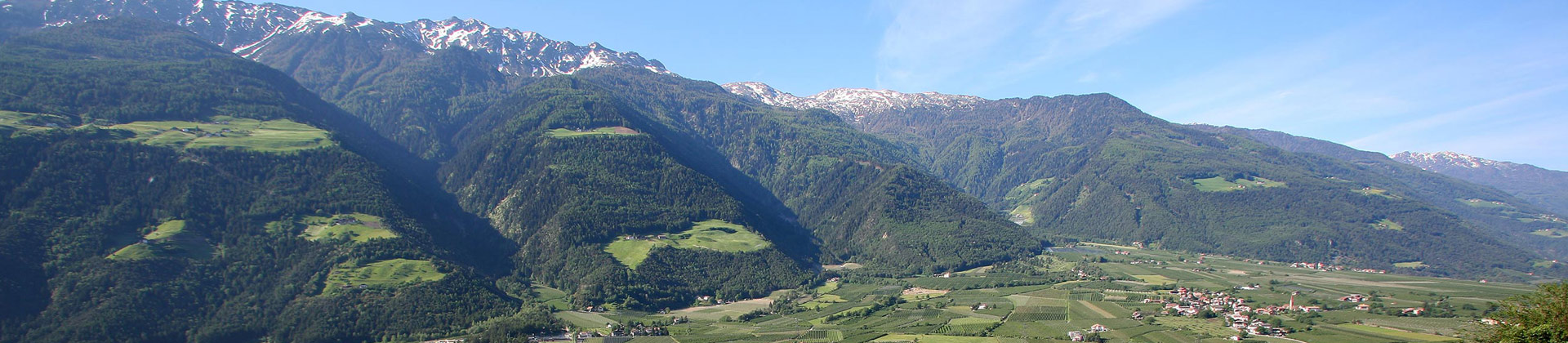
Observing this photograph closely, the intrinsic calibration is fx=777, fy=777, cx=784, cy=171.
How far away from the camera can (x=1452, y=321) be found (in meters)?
99.6

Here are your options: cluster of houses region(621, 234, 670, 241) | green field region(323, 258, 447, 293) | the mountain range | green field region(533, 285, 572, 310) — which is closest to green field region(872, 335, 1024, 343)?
the mountain range

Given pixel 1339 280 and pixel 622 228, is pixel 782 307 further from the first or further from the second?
pixel 1339 280

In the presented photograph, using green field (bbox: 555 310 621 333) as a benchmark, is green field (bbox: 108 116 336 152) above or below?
above

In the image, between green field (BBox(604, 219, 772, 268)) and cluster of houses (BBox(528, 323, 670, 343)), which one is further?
green field (BBox(604, 219, 772, 268))

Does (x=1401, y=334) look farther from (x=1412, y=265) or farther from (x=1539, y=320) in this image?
(x=1412, y=265)

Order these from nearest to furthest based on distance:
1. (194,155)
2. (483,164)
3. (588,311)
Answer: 1. (588,311)
2. (194,155)
3. (483,164)

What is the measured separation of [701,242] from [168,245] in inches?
3456

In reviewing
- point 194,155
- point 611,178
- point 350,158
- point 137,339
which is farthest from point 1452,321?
point 194,155

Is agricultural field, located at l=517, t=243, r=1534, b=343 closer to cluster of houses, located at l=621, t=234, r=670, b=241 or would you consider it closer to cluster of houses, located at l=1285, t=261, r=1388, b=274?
cluster of houses, located at l=1285, t=261, r=1388, b=274

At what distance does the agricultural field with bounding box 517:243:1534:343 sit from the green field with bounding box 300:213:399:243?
40.3 meters

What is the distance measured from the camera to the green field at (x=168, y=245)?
363 feet

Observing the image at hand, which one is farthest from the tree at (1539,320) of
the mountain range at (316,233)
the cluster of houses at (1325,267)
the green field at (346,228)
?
the cluster of houses at (1325,267)

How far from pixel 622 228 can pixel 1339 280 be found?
143 meters

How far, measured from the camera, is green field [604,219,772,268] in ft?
500
